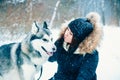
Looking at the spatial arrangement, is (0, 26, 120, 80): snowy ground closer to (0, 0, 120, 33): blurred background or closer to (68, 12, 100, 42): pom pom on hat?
(0, 0, 120, 33): blurred background

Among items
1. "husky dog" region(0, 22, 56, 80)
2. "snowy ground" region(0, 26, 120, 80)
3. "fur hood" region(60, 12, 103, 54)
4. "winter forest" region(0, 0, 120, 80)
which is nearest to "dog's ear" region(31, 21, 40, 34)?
"husky dog" region(0, 22, 56, 80)

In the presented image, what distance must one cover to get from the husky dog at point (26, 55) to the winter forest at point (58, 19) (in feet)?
0.23

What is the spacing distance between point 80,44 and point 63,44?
0.16m

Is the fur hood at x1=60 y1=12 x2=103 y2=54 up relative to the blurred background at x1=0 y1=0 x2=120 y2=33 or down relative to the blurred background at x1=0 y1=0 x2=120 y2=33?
down

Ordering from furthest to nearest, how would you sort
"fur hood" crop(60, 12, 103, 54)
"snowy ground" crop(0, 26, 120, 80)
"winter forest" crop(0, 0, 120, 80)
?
"snowy ground" crop(0, 26, 120, 80), "winter forest" crop(0, 0, 120, 80), "fur hood" crop(60, 12, 103, 54)

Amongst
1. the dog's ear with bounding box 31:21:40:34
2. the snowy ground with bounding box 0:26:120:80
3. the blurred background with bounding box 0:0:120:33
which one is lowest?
the snowy ground with bounding box 0:26:120:80

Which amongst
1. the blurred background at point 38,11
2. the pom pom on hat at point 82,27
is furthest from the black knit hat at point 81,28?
the blurred background at point 38,11

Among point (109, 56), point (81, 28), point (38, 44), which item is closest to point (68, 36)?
point (81, 28)

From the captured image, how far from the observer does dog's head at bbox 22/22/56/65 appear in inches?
95.7

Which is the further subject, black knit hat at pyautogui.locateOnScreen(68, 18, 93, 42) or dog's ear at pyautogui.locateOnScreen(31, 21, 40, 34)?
dog's ear at pyautogui.locateOnScreen(31, 21, 40, 34)

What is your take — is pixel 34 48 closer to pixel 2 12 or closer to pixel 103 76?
pixel 2 12

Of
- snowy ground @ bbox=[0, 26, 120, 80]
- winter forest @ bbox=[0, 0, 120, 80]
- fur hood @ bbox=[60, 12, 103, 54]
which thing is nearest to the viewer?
fur hood @ bbox=[60, 12, 103, 54]

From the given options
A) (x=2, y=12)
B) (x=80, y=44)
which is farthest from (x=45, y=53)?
(x=2, y=12)

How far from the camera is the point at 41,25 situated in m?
2.54
